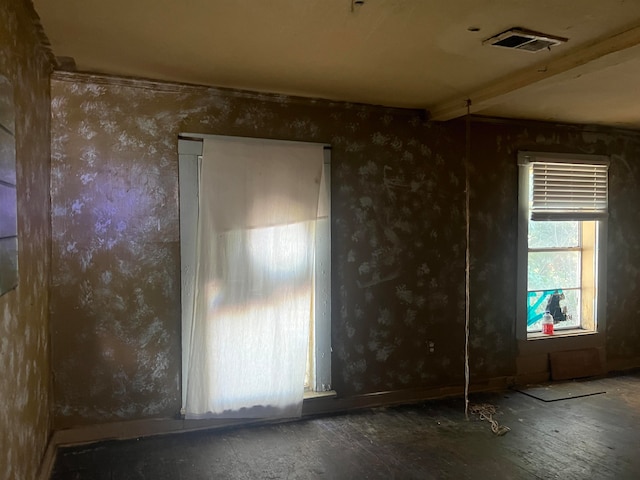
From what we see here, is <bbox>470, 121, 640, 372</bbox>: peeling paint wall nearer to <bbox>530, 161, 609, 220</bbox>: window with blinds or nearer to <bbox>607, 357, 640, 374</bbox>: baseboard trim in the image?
<bbox>530, 161, 609, 220</bbox>: window with blinds

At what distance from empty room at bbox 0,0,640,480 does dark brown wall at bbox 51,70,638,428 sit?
0.02 metres

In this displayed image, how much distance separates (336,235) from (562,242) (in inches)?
96.9

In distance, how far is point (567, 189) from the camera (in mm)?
4629

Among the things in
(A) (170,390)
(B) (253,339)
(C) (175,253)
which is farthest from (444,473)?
(C) (175,253)

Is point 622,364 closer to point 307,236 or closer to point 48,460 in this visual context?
point 307,236

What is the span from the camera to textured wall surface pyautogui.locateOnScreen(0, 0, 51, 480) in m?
1.93

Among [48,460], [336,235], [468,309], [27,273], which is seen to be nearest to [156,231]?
[27,273]

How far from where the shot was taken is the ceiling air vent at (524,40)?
2.47 m

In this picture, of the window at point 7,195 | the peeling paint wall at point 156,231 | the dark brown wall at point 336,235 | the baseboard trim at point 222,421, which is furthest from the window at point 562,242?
the window at point 7,195

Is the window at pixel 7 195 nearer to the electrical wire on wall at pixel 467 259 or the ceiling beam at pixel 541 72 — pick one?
the ceiling beam at pixel 541 72

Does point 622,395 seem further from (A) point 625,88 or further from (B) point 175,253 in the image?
(B) point 175,253

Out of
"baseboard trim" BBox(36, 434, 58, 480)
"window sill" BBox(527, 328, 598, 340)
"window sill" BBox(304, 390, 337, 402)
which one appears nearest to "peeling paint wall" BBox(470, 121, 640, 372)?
"window sill" BBox(527, 328, 598, 340)

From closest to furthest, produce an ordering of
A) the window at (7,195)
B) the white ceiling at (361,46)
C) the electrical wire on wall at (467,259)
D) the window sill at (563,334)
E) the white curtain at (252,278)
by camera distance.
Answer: the window at (7,195) < the white ceiling at (361,46) < the white curtain at (252,278) < the electrical wire on wall at (467,259) < the window sill at (563,334)

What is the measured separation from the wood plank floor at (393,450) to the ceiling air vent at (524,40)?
243 cm
